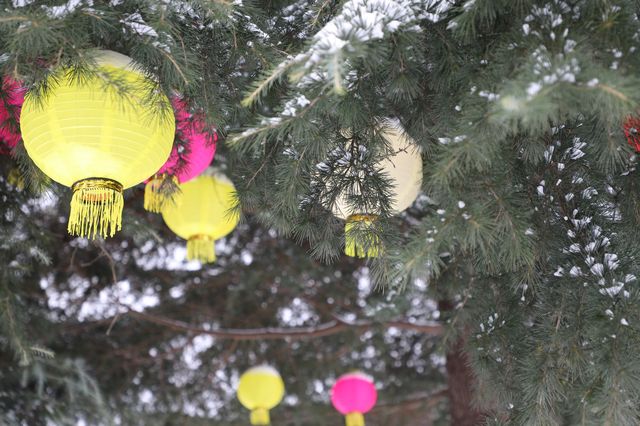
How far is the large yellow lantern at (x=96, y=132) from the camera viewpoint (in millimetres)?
1455

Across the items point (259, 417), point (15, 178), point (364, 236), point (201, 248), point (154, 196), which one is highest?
point (15, 178)

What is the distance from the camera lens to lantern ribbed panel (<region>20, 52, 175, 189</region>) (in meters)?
1.46

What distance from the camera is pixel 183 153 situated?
188 cm

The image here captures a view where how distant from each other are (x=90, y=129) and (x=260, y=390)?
94.6 inches

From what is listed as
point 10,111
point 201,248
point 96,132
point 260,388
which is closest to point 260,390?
point 260,388

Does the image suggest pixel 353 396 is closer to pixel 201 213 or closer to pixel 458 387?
pixel 458 387

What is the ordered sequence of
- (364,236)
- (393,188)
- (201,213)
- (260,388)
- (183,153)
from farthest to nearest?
(260,388), (201,213), (183,153), (393,188), (364,236)

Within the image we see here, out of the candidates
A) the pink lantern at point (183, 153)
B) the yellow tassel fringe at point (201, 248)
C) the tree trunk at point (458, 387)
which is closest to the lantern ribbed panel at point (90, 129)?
the pink lantern at point (183, 153)

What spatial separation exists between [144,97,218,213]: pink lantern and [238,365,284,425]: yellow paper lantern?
1.79 meters

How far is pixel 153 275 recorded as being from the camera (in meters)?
4.51

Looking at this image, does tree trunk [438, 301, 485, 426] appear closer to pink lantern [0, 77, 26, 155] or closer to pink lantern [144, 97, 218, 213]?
pink lantern [144, 97, 218, 213]

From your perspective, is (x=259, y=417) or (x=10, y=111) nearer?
(x=10, y=111)

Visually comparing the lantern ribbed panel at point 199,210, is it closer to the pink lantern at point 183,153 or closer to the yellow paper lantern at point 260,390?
the pink lantern at point 183,153

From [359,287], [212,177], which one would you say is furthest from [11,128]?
[359,287]
